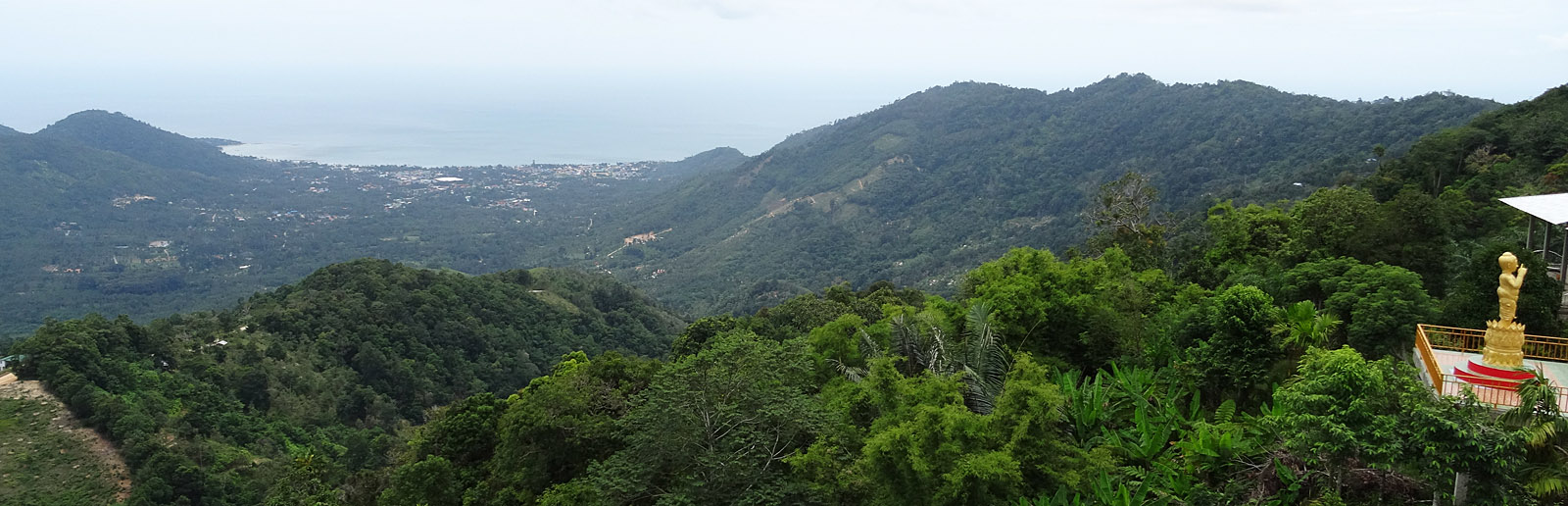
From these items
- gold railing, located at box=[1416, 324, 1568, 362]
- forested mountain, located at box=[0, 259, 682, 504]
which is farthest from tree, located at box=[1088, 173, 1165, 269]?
forested mountain, located at box=[0, 259, 682, 504]

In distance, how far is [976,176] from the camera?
335 feet

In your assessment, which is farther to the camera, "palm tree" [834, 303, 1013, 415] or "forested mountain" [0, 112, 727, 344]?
"forested mountain" [0, 112, 727, 344]

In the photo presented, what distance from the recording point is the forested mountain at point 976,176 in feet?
236

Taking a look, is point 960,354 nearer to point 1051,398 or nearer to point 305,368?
point 1051,398

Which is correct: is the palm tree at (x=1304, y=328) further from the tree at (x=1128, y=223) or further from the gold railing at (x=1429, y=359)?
the tree at (x=1128, y=223)

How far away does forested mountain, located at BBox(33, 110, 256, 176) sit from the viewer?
14188 centimetres

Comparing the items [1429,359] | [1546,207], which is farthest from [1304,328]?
[1546,207]

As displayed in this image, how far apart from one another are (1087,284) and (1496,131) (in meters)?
25.6

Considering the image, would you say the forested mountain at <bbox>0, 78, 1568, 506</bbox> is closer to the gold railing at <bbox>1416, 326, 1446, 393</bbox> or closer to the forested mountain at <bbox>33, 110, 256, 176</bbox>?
the gold railing at <bbox>1416, 326, 1446, 393</bbox>

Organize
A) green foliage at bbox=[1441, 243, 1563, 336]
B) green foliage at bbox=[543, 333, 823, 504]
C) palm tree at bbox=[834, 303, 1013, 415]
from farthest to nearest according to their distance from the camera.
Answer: palm tree at bbox=[834, 303, 1013, 415], green foliage at bbox=[543, 333, 823, 504], green foliage at bbox=[1441, 243, 1563, 336]

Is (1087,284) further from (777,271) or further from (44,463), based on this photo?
(777,271)

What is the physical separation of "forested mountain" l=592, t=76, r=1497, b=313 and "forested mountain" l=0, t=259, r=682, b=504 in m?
26.1

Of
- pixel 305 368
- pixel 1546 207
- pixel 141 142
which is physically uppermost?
pixel 141 142

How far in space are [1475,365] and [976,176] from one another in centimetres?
9566
